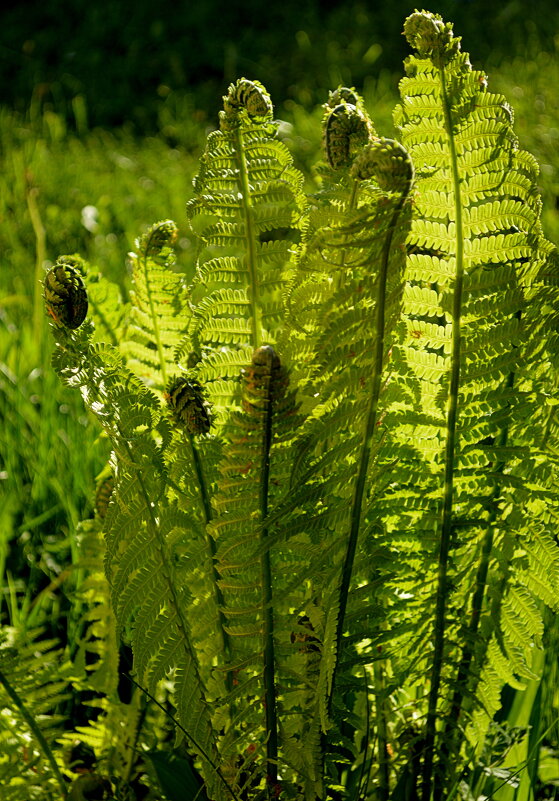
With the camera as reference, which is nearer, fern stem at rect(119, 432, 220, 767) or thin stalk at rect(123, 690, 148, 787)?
fern stem at rect(119, 432, 220, 767)

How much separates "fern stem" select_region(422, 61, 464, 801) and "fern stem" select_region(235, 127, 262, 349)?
22cm

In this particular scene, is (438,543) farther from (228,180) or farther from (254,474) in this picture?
(228,180)

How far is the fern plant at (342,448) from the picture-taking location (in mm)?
840

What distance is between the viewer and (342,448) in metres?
0.84

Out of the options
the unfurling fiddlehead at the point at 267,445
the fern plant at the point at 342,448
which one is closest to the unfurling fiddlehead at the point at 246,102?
the fern plant at the point at 342,448

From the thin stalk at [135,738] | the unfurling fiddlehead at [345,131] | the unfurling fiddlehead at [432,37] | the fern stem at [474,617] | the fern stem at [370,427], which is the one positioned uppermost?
the unfurling fiddlehead at [432,37]

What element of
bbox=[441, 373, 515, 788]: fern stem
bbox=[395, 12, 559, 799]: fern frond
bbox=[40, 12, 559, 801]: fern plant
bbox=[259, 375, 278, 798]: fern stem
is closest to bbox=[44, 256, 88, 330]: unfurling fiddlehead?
bbox=[40, 12, 559, 801]: fern plant

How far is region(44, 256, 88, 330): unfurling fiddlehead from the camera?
838 millimetres

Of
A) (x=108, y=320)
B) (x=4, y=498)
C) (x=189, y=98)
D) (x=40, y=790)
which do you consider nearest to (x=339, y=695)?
(x=40, y=790)

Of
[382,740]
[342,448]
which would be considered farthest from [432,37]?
[382,740]

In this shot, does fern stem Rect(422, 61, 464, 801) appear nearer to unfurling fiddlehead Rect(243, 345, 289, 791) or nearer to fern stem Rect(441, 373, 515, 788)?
fern stem Rect(441, 373, 515, 788)

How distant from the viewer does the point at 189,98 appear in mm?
5855

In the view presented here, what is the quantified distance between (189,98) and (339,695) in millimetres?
5445

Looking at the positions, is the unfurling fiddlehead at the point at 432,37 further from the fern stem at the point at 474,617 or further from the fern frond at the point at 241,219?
the fern stem at the point at 474,617
